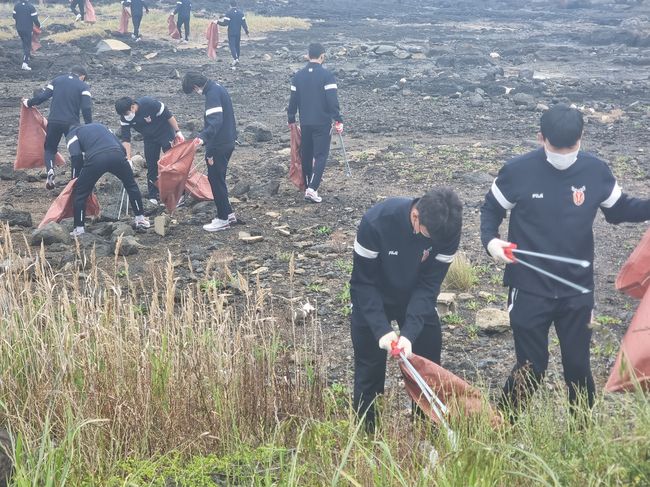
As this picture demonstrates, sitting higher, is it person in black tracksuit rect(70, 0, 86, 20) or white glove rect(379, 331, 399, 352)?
white glove rect(379, 331, 399, 352)

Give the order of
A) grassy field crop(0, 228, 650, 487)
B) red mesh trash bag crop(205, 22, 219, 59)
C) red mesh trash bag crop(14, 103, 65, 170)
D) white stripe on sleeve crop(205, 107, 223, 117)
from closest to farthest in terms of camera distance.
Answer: grassy field crop(0, 228, 650, 487) → white stripe on sleeve crop(205, 107, 223, 117) → red mesh trash bag crop(14, 103, 65, 170) → red mesh trash bag crop(205, 22, 219, 59)

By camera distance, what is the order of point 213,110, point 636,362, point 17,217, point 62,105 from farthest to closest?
point 62,105 < point 17,217 < point 213,110 < point 636,362

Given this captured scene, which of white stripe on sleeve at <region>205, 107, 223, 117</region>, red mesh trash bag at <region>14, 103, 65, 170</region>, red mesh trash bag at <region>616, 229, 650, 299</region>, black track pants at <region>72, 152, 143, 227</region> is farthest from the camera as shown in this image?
red mesh trash bag at <region>14, 103, 65, 170</region>

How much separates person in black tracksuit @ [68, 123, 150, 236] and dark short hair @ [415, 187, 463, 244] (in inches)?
219

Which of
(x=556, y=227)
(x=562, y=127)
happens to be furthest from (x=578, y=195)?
(x=562, y=127)

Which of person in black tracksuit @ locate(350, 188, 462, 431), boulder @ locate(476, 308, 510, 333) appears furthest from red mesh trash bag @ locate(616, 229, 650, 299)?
boulder @ locate(476, 308, 510, 333)

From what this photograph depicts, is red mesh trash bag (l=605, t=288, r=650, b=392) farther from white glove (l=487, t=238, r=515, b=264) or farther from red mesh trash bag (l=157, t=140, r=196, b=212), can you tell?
red mesh trash bag (l=157, t=140, r=196, b=212)

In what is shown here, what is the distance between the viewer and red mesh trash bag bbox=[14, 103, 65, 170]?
11703 mm

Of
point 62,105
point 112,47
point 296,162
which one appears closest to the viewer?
point 296,162

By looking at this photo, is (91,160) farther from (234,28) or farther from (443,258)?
(234,28)

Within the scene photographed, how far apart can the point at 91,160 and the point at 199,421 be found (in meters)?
5.22

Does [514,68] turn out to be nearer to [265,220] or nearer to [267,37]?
[267,37]

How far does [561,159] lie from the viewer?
15.2ft

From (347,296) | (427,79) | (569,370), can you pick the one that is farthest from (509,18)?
(569,370)
